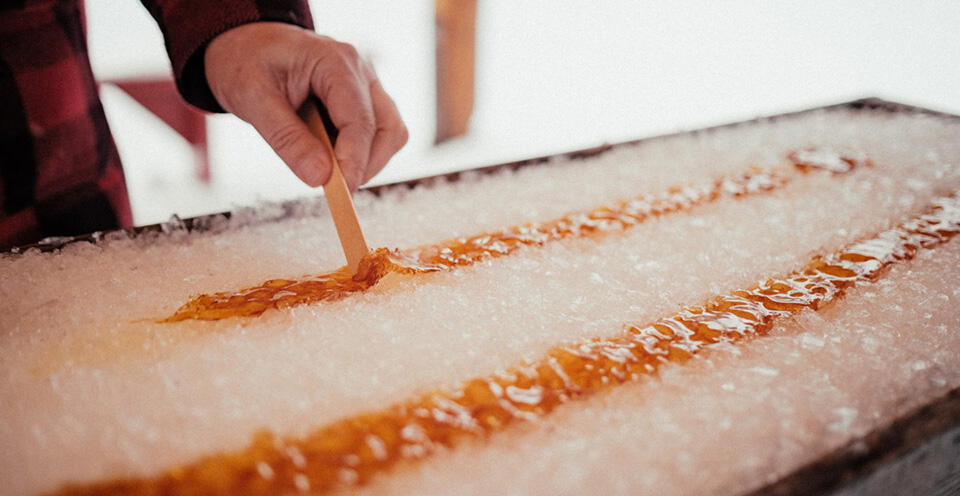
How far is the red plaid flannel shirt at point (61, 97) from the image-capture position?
0.98 m

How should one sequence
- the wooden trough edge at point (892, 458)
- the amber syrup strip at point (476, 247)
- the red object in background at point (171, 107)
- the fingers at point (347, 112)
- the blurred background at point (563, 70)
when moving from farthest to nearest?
the blurred background at point (563, 70) → the red object in background at point (171, 107) → the fingers at point (347, 112) → the amber syrup strip at point (476, 247) → the wooden trough edge at point (892, 458)

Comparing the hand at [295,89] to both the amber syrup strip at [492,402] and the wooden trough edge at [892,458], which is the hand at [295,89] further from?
the wooden trough edge at [892,458]

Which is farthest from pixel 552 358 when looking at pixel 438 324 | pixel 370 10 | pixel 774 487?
pixel 370 10

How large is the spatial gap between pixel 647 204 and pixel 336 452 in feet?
2.40

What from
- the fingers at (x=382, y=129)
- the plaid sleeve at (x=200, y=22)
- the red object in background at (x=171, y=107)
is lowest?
the red object in background at (x=171, y=107)

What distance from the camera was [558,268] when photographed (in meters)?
0.88

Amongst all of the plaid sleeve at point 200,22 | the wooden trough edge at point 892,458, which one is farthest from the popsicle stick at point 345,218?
the wooden trough edge at point 892,458

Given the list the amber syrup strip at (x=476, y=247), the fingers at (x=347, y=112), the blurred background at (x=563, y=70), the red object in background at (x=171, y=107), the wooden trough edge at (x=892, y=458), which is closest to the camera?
the wooden trough edge at (x=892, y=458)

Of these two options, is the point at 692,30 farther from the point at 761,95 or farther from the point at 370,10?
the point at 370,10

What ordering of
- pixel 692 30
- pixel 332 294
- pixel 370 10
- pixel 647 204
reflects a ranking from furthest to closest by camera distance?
pixel 692 30
pixel 370 10
pixel 647 204
pixel 332 294

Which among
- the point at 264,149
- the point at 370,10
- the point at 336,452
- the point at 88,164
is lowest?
the point at 264,149

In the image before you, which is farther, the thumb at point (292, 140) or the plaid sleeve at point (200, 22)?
the plaid sleeve at point (200, 22)

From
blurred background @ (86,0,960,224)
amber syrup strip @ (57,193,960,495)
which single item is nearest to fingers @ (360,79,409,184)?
amber syrup strip @ (57,193,960,495)

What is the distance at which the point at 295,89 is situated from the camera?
93 centimetres
